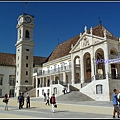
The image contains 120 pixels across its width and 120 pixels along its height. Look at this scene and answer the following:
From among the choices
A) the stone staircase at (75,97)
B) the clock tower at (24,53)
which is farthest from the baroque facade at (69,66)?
the stone staircase at (75,97)

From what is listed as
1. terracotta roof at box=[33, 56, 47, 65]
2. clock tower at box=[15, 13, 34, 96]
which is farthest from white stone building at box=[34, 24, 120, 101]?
terracotta roof at box=[33, 56, 47, 65]

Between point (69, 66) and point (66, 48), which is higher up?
point (66, 48)

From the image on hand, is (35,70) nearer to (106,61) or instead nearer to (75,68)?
(75,68)

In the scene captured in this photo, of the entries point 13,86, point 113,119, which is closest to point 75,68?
point 13,86

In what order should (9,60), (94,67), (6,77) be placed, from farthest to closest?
(9,60), (6,77), (94,67)

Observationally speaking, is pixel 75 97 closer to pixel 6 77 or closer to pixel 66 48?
pixel 66 48

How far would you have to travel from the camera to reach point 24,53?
166ft

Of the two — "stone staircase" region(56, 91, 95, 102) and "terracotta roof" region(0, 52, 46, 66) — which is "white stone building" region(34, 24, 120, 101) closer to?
"stone staircase" region(56, 91, 95, 102)

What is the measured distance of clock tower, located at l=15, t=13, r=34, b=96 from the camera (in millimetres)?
49031

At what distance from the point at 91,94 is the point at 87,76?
8.76 m

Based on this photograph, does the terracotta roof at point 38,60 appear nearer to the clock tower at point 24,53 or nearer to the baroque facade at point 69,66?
Result: the baroque facade at point 69,66

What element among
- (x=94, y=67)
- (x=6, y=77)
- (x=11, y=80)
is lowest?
(x=11, y=80)

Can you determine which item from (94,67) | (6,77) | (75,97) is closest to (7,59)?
(6,77)

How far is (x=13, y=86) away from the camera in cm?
5162
